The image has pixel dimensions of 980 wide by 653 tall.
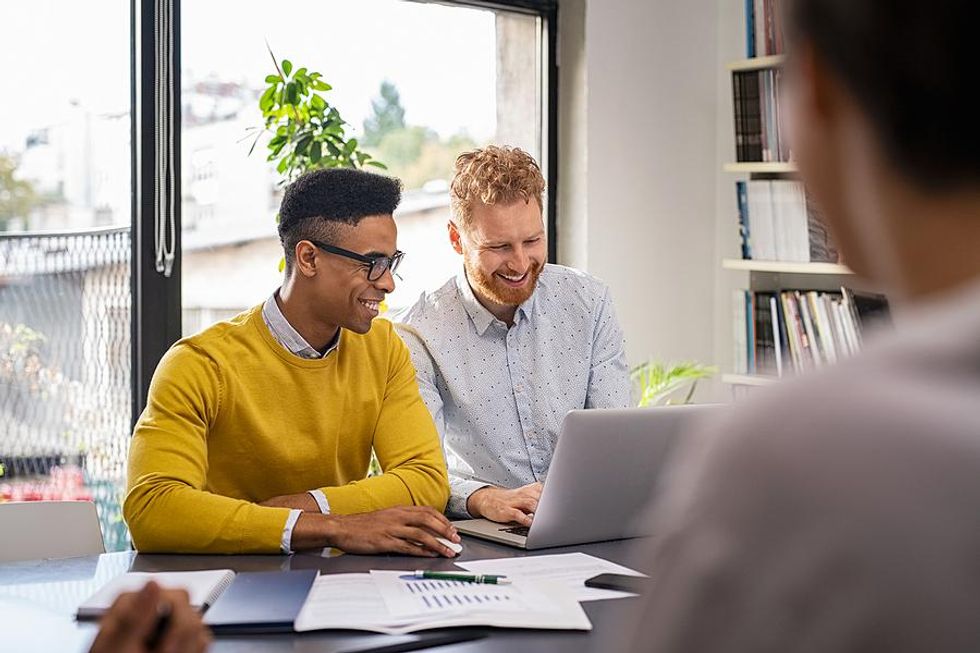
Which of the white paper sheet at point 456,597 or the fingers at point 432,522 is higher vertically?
the fingers at point 432,522

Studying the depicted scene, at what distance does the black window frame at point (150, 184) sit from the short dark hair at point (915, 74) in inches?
122

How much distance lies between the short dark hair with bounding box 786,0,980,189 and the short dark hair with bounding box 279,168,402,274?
83.3 inches

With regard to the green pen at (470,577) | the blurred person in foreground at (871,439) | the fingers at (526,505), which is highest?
the blurred person in foreground at (871,439)

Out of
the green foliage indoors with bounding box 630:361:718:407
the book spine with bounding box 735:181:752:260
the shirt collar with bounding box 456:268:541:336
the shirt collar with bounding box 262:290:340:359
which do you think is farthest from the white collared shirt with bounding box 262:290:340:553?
the book spine with bounding box 735:181:752:260

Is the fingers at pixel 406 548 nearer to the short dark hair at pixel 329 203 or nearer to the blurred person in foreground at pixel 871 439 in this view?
the short dark hair at pixel 329 203

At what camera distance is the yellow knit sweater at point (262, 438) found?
Result: 1990 mm

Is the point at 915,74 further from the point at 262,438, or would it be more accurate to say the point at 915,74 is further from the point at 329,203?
the point at 329,203

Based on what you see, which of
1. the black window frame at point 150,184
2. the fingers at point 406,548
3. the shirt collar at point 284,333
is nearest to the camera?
the fingers at point 406,548

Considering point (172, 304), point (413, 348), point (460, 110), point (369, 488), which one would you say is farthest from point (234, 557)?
point (460, 110)

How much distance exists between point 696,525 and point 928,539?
3.2 inches

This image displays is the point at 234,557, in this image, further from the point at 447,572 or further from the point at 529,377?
the point at 529,377

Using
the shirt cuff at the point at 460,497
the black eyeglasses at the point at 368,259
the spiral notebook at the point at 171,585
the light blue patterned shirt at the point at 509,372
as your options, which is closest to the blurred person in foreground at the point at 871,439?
the spiral notebook at the point at 171,585

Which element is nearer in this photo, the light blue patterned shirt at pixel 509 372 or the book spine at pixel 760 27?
the light blue patterned shirt at pixel 509 372

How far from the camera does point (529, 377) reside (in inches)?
109
